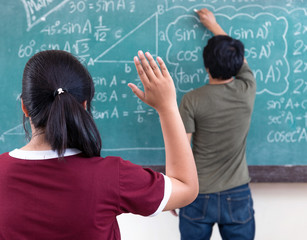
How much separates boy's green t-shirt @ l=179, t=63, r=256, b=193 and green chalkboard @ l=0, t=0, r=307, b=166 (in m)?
0.28

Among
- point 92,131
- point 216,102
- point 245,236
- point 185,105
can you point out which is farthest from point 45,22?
point 245,236

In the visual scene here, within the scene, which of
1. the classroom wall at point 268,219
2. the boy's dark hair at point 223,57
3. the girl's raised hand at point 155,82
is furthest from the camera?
the classroom wall at point 268,219

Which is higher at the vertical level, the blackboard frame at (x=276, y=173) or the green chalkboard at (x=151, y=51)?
the green chalkboard at (x=151, y=51)

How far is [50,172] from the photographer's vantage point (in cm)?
78

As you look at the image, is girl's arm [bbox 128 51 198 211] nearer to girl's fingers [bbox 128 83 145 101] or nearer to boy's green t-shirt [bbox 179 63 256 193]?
girl's fingers [bbox 128 83 145 101]

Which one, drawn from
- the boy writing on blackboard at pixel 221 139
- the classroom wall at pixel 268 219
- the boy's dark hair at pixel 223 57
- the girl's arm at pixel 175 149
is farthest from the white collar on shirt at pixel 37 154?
the classroom wall at pixel 268 219

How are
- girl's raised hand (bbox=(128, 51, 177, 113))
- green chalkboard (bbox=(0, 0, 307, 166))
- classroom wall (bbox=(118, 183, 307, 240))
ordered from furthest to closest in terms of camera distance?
classroom wall (bbox=(118, 183, 307, 240)) → green chalkboard (bbox=(0, 0, 307, 166)) → girl's raised hand (bbox=(128, 51, 177, 113))

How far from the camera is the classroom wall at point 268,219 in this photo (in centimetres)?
208

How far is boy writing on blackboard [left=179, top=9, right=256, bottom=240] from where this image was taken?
1.66m

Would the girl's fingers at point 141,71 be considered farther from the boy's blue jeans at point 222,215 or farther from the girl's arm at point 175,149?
the boy's blue jeans at point 222,215

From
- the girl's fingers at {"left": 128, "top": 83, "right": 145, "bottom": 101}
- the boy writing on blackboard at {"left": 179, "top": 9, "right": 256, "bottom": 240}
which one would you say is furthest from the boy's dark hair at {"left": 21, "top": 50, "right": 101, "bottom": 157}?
the boy writing on blackboard at {"left": 179, "top": 9, "right": 256, "bottom": 240}

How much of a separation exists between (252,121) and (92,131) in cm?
143

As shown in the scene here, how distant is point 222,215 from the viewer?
1.70m

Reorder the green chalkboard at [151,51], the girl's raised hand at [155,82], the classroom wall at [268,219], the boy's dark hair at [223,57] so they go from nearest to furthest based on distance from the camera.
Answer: the girl's raised hand at [155,82], the boy's dark hair at [223,57], the green chalkboard at [151,51], the classroom wall at [268,219]
